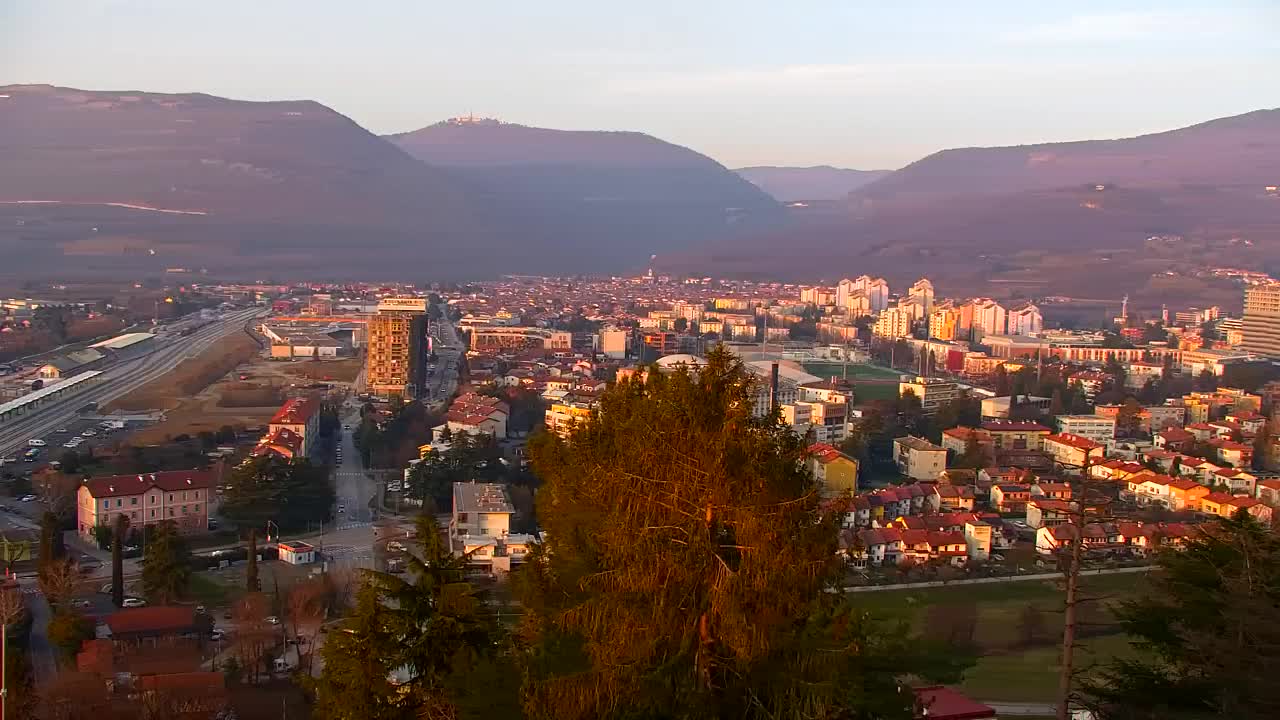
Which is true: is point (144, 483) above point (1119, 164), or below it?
below

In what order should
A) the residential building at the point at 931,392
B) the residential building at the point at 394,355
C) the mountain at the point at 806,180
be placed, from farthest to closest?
the mountain at the point at 806,180
the residential building at the point at 394,355
the residential building at the point at 931,392

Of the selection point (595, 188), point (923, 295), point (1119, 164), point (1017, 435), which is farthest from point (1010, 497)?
point (595, 188)

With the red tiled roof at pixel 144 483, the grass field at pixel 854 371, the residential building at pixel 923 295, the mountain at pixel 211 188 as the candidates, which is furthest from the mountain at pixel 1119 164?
the red tiled roof at pixel 144 483

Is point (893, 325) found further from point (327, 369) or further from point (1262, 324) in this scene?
point (327, 369)

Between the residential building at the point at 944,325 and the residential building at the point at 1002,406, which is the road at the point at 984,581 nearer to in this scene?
the residential building at the point at 1002,406

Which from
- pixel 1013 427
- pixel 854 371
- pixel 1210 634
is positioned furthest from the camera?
pixel 854 371

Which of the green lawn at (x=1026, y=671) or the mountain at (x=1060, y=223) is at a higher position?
the mountain at (x=1060, y=223)

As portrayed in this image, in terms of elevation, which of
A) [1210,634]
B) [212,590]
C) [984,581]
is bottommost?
[984,581]
